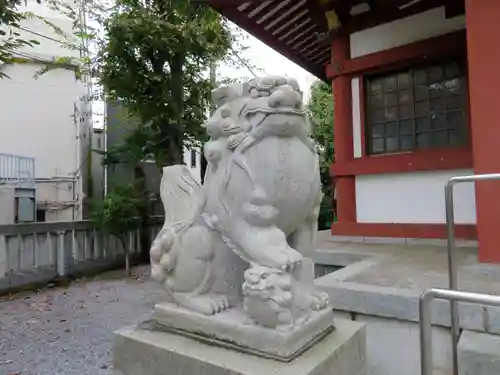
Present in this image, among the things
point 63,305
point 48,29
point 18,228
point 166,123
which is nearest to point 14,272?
point 18,228

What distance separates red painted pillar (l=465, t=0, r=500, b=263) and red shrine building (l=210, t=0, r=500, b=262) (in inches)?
36.4

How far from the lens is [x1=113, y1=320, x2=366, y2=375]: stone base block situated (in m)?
1.39

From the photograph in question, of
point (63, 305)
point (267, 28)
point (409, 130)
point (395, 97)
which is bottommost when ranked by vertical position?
point (63, 305)

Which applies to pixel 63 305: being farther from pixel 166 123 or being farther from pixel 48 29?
pixel 48 29

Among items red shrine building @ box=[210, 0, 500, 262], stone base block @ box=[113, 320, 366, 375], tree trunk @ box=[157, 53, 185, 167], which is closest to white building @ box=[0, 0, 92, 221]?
tree trunk @ box=[157, 53, 185, 167]

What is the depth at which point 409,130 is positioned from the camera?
175 inches

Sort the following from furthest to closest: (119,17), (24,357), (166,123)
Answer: (166,123) < (119,17) < (24,357)

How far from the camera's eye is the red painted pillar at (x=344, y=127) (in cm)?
473

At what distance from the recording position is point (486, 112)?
274cm

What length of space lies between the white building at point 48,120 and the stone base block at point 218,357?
24.2 ft

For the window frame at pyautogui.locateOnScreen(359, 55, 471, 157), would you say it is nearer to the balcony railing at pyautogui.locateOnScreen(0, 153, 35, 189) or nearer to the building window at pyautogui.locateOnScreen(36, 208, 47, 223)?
the balcony railing at pyautogui.locateOnScreen(0, 153, 35, 189)

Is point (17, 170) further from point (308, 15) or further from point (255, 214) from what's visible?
point (255, 214)

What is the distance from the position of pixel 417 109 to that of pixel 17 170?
735 cm

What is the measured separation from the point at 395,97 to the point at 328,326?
3.52 m
